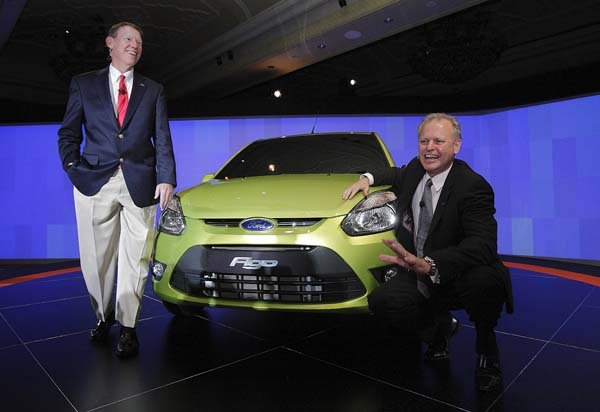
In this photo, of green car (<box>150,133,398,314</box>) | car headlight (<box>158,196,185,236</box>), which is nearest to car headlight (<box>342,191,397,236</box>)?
green car (<box>150,133,398,314</box>)

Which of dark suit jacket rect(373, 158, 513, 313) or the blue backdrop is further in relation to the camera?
the blue backdrop

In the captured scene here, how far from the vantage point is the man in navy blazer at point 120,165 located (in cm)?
184

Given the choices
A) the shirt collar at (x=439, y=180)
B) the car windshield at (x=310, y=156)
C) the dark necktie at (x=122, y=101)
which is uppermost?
the dark necktie at (x=122, y=101)

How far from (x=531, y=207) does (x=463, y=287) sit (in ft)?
14.4

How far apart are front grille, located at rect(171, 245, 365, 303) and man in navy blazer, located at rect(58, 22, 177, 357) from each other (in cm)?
37

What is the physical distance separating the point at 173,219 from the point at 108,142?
1.48 ft

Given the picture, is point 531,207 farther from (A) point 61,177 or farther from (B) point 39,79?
(B) point 39,79

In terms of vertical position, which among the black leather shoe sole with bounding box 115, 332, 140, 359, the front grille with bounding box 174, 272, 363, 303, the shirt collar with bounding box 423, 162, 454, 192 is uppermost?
the shirt collar with bounding box 423, 162, 454, 192

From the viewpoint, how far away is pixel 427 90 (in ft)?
36.9

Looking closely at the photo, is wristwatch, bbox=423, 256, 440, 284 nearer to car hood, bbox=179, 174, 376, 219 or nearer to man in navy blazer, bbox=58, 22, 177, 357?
car hood, bbox=179, 174, 376, 219

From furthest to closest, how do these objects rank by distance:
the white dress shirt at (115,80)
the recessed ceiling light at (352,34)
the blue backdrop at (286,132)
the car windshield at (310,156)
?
the recessed ceiling light at (352,34)
the blue backdrop at (286,132)
the car windshield at (310,156)
the white dress shirt at (115,80)

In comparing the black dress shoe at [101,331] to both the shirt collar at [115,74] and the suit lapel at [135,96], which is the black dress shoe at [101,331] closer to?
the suit lapel at [135,96]

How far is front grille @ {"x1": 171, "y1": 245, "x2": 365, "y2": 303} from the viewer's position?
168 cm

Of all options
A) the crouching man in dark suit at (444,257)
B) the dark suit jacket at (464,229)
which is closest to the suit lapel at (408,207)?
the crouching man in dark suit at (444,257)
